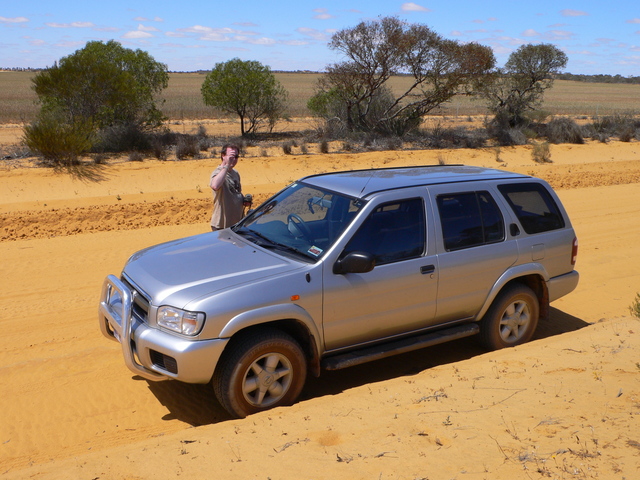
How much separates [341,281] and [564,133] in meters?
27.9

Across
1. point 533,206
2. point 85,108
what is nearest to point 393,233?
point 533,206

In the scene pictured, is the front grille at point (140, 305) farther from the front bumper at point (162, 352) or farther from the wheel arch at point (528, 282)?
the wheel arch at point (528, 282)

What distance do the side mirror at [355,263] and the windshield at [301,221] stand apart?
0.20m

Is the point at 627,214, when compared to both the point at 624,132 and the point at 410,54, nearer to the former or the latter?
the point at 410,54

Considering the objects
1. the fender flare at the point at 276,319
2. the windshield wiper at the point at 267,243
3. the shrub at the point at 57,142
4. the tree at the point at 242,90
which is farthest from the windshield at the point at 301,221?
the tree at the point at 242,90

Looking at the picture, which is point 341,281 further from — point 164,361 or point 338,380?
point 164,361

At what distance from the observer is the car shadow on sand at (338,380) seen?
5.36 m

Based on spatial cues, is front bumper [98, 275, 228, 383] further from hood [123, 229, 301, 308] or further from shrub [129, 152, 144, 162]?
shrub [129, 152, 144, 162]

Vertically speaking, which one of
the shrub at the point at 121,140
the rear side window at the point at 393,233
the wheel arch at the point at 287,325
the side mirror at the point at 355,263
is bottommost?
the wheel arch at the point at 287,325

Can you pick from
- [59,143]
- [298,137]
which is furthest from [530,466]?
[298,137]

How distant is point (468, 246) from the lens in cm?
603

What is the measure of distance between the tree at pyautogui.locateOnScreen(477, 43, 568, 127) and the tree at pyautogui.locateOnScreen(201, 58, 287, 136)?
11.2 m

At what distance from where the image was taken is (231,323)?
471cm

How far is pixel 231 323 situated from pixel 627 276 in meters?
7.03
